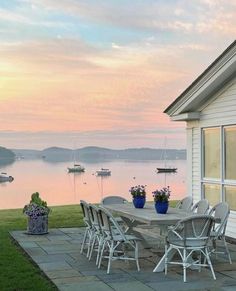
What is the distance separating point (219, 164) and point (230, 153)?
400 millimetres

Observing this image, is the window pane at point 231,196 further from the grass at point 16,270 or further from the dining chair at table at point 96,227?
the grass at point 16,270

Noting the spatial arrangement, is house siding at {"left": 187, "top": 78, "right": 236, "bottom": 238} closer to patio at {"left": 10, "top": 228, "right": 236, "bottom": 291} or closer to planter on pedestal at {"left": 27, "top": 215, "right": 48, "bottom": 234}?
patio at {"left": 10, "top": 228, "right": 236, "bottom": 291}

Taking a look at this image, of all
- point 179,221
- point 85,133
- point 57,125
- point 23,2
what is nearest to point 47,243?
point 179,221

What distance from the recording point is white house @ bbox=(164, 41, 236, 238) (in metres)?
8.93

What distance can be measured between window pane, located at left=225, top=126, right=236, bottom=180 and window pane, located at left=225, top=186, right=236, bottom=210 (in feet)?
0.64

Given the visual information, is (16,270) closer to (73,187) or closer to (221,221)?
(221,221)

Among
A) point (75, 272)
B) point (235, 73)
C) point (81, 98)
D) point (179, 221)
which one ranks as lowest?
point (75, 272)

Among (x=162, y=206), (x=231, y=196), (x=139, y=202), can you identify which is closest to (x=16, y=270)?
(x=162, y=206)

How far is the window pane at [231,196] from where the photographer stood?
29.5ft

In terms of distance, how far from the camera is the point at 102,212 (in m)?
6.38

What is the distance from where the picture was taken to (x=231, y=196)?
29.8 feet

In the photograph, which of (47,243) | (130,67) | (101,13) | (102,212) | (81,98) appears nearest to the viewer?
(102,212)

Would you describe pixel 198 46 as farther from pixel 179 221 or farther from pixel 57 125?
pixel 57 125

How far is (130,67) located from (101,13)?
3.59 m
